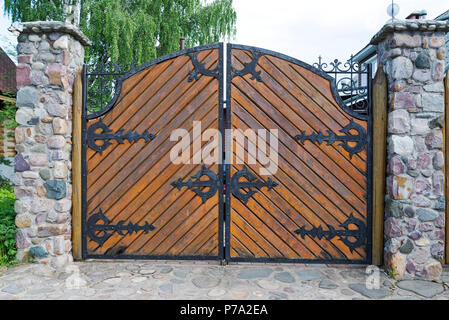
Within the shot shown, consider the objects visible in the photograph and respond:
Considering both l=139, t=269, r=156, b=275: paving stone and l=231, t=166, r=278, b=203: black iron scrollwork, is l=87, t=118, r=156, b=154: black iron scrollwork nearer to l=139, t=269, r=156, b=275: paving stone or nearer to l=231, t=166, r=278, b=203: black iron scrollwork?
l=231, t=166, r=278, b=203: black iron scrollwork

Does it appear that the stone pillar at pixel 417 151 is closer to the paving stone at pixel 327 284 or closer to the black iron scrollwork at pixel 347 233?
the black iron scrollwork at pixel 347 233

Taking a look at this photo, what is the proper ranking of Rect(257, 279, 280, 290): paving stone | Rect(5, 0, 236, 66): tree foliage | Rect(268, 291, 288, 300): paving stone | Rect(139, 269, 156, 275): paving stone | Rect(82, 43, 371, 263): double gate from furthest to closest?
1. Rect(5, 0, 236, 66): tree foliage
2. Rect(82, 43, 371, 263): double gate
3. Rect(139, 269, 156, 275): paving stone
4. Rect(257, 279, 280, 290): paving stone
5. Rect(268, 291, 288, 300): paving stone

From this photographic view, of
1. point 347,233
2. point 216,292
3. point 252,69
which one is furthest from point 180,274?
point 252,69

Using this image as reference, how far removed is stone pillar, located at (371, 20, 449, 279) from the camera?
303cm

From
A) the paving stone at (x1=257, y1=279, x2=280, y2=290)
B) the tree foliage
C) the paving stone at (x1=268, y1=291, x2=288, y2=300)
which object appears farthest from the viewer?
the tree foliage

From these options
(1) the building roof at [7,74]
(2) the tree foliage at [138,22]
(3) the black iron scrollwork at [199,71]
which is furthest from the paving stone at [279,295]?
(1) the building roof at [7,74]

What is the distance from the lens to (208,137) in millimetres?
3396

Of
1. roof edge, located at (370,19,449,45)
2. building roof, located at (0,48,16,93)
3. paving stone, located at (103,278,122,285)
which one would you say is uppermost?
building roof, located at (0,48,16,93)

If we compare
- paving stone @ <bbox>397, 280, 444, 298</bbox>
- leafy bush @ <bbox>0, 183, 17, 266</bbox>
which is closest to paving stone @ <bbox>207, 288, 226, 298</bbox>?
paving stone @ <bbox>397, 280, 444, 298</bbox>

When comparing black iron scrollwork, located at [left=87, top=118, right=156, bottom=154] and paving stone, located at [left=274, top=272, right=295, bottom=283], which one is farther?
black iron scrollwork, located at [left=87, top=118, right=156, bottom=154]

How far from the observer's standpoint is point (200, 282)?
2.94 meters

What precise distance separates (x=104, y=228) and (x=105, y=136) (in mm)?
1011

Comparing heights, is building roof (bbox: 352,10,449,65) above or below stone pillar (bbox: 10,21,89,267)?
above

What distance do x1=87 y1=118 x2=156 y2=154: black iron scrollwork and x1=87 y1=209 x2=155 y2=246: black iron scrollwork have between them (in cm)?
72
